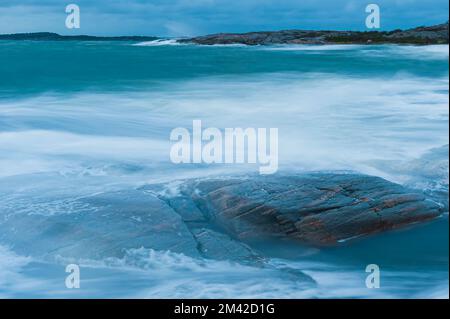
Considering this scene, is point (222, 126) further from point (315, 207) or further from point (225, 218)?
point (315, 207)

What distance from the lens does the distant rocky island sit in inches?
262

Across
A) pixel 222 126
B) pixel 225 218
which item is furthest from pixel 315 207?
pixel 222 126

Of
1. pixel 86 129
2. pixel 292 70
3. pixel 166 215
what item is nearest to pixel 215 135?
pixel 86 129

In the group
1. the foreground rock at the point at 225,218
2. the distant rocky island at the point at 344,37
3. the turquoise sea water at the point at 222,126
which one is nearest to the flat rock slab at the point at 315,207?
the foreground rock at the point at 225,218

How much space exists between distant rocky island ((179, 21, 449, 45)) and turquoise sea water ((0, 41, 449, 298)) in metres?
0.28

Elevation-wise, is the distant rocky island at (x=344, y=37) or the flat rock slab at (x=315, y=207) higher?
the distant rocky island at (x=344, y=37)

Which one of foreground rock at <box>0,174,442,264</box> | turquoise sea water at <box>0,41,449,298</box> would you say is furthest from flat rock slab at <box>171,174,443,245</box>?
turquoise sea water at <box>0,41,449,298</box>

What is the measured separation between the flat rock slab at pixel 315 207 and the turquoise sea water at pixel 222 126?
0.15m

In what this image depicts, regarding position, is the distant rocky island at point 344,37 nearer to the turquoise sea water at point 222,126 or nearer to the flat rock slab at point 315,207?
the turquoise sea water at point 222,126

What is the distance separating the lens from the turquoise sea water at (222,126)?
4723 millimetres

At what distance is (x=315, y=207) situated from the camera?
527 centimetres

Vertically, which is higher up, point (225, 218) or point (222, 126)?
point (222, 126)

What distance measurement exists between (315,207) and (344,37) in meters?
7.96
